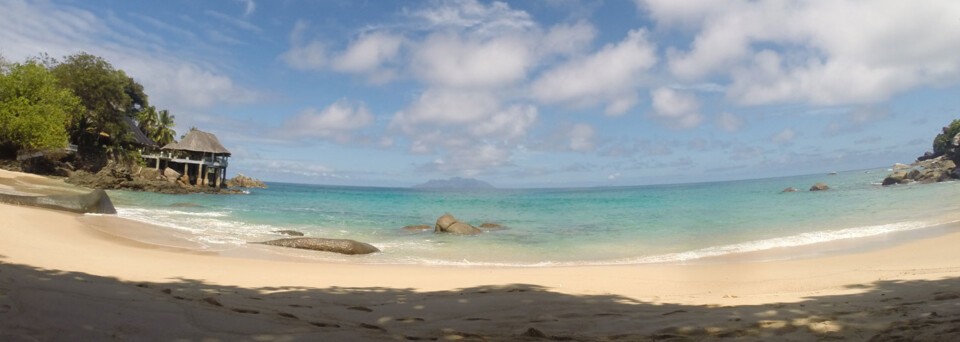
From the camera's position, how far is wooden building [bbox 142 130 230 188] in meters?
49.9

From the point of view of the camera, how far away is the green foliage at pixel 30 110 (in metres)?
30.4

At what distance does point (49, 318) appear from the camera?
9.84ft

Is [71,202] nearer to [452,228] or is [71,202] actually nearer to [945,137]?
[452,228]

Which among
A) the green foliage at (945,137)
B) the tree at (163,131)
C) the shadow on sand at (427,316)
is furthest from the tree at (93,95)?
the green foliage at (945,137)

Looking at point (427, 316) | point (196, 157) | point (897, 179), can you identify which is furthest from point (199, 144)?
point (897, 179)

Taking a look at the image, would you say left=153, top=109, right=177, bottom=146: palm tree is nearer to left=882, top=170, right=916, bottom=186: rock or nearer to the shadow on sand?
the shadow on sand

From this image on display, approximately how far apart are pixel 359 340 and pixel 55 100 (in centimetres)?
4305

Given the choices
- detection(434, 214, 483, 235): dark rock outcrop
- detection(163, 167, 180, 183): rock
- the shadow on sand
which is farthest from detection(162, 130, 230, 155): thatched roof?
the shadow on sand

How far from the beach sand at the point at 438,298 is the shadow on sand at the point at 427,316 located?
15 millimetres

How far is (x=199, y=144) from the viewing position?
50.0m

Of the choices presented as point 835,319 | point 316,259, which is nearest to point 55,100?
point 316,259

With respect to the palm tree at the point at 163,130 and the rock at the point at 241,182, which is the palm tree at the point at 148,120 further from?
the rock at the point at 241,182

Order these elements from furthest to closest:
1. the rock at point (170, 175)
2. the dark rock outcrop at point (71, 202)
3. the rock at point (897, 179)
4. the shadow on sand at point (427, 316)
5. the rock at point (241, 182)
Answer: the rock at point (241, 182) → the rock at point (897, 179) → the rock at point (170, 175) → the dark rock outcrop at point (71, 202) → the shadow on sand at point (427, 316)

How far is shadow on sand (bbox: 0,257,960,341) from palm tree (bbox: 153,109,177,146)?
71.2 meters
